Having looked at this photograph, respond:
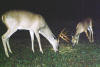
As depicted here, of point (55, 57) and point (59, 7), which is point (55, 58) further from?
point (59, 7)

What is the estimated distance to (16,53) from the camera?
10.6m

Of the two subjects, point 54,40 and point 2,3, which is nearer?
point 54,40

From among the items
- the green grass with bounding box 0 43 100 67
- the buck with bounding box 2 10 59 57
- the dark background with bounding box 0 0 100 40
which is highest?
the dark background with bounding box 0 0 100 40

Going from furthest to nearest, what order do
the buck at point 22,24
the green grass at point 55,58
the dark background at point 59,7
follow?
1. the dark background at point 59,7
2. the buck at point 22,24
3. the green grass at point 55,58

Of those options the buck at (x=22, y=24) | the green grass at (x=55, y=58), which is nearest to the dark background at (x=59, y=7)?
the green grass at (x=55, y=58)

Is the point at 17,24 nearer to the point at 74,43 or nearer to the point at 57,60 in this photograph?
the point at 57,60

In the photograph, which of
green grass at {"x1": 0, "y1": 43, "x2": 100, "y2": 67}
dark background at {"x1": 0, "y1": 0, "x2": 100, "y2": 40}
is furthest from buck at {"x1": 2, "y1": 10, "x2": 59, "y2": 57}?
dark background at {"x1": 0, "y1": 0, "x2": 100, "y2": 40}

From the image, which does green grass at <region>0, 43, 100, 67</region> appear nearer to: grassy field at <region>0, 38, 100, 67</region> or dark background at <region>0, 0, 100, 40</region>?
grassy field at <region>0, 38, 100, 67</region>

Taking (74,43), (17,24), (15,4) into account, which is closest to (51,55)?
(17,24)

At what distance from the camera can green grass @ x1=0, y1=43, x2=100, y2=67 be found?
8.91m

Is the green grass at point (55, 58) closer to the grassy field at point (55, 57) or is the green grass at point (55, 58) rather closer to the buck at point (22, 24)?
the grassy field at point (55, 57)

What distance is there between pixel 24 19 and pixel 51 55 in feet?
5.17

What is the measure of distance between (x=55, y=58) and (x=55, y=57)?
0.62 ft

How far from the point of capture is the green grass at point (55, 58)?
891 cm
